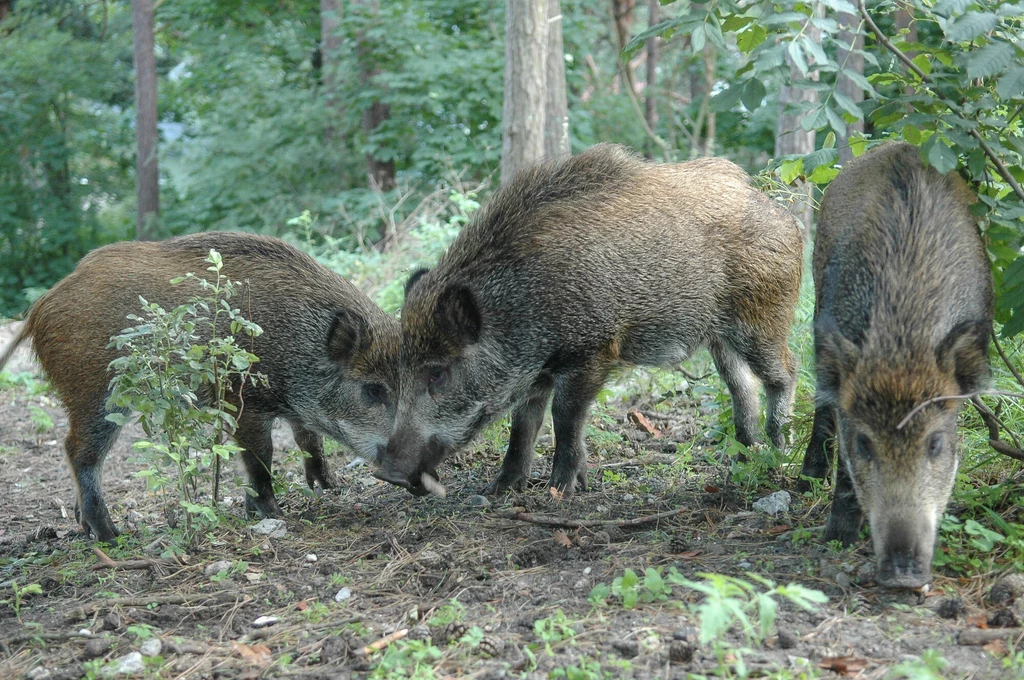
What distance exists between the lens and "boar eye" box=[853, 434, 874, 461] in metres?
3.28

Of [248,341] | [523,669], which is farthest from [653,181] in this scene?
[523,669]

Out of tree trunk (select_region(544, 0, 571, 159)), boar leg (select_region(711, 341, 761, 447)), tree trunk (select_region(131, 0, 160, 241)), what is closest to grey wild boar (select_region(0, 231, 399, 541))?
boar leg (select_region(711, 341, 761, 447))

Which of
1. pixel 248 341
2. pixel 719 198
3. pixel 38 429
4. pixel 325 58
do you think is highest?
pixel 325 58

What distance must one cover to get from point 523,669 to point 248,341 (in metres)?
2.66

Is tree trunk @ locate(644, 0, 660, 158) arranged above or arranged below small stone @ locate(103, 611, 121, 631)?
above

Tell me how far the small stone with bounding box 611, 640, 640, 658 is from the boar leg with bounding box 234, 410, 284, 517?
7.81 feet

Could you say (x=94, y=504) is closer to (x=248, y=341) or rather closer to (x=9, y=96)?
(x=248, y=341)

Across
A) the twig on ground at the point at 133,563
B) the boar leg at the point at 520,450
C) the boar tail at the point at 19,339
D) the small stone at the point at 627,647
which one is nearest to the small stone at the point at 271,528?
the twig on ground at the point at 133,563

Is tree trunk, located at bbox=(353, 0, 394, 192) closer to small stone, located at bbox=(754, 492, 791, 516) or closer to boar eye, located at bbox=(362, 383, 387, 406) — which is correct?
boar eye, located at bbox=(362, 383, 387, 406)

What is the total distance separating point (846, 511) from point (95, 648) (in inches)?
105

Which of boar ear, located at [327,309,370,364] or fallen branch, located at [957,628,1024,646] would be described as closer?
fallen branch, located at [957,628,1024,646]

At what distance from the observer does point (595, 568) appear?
373cm

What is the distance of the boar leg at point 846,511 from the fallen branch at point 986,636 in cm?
79

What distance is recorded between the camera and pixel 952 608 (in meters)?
3.05
